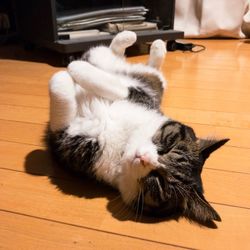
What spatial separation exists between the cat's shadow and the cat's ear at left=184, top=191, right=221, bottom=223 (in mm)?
21

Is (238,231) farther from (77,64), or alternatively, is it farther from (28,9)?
(28,9)

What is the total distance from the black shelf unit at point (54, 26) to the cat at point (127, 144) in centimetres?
116

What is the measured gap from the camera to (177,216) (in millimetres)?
854

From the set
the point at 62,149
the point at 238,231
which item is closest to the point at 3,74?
the point at 62,149

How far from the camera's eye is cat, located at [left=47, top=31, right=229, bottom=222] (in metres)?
0.81

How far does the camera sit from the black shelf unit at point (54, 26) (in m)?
2.13

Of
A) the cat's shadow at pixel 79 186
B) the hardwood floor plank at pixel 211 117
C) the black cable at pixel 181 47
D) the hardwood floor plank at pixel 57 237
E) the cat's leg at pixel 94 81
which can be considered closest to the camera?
the hardwood floor plank at pixel 57 237

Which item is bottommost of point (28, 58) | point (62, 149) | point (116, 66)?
point (28, 58)

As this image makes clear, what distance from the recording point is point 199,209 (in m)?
0.81

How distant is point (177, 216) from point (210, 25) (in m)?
2.59

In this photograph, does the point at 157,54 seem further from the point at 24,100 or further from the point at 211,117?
the point at 24,100

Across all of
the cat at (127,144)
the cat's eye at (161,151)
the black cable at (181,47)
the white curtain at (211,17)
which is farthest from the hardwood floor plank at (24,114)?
the white curtain at (211,17)

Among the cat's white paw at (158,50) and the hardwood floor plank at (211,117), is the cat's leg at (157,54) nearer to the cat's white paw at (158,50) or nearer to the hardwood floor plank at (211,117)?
the cat's white paw at (158,50)

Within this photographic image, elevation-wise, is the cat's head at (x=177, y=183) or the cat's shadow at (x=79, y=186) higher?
the cat's head at (x=177, y=183)
